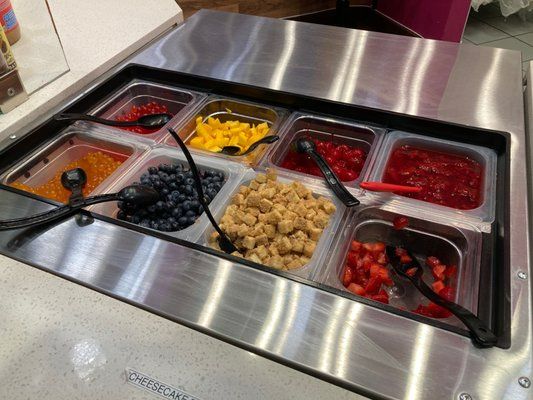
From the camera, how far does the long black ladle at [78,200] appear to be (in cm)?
94

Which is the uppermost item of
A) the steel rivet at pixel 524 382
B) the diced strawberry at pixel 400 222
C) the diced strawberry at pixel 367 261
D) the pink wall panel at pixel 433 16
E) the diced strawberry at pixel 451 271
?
the steel rivet at pixel 524 382

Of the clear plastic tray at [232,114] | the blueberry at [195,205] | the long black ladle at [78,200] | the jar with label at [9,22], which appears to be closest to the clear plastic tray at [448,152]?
the clear plastic tray at [232,114]

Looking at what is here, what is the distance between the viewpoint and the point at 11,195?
1049 millimetres

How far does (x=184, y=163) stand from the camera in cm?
123

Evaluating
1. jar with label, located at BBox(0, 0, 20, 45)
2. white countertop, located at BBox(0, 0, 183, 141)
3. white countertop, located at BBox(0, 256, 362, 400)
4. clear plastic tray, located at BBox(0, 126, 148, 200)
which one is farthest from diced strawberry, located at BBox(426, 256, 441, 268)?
jar with label, located at BBox(0, 0, 20, 45)

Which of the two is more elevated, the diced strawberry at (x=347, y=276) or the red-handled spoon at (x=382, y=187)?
the red-handled spoon at (x=382, y=187)

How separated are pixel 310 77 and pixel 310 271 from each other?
2.49 ft

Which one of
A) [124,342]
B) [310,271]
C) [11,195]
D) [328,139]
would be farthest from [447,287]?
[11,195]

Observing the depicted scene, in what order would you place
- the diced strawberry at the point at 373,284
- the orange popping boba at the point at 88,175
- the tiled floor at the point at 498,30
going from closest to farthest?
the diced strawberry at the point at 373,284 < the orange popping boba at the point at 88,175 < the tiled floor at the point at 498,30

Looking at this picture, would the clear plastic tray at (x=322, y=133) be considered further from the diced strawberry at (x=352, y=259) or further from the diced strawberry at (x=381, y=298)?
the diced strawberry at (x=381, y=298)

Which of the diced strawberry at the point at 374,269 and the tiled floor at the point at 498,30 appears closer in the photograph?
the diced strawberry at the point at 374,269

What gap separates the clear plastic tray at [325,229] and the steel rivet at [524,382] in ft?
1.34

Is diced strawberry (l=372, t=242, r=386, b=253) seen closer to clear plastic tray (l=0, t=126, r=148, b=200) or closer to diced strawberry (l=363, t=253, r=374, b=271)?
diced strawberry (l=363, t=253, r=374, b=271)

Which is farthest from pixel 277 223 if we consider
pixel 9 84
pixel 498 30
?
pixel 498 30
